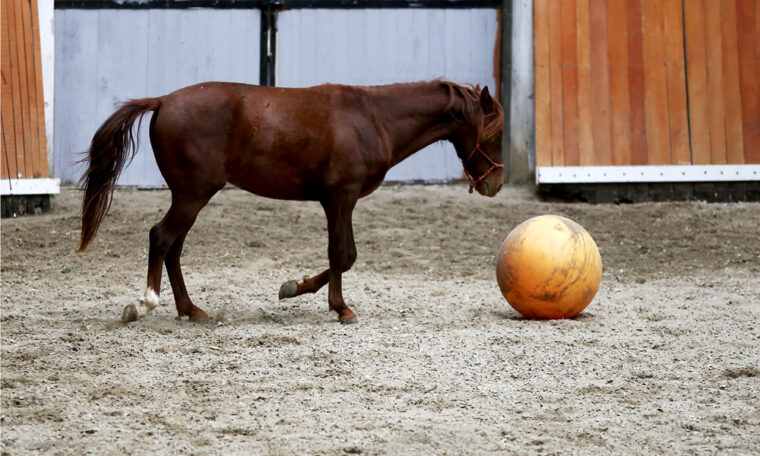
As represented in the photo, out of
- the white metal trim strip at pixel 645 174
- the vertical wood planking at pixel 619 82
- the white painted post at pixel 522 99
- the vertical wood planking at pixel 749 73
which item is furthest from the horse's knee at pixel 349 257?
the vertical wood planking at pixel 749 73

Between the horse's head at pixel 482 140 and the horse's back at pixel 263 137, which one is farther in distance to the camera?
the horse's head at pixel 482 140

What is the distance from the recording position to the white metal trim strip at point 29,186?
10.1 m

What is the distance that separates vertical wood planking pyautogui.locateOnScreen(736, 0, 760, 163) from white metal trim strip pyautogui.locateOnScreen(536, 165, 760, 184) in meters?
0.32

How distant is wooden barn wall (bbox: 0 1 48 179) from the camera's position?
10.2 meters

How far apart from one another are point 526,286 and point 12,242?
5.50 metres

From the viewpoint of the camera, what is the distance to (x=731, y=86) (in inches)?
432

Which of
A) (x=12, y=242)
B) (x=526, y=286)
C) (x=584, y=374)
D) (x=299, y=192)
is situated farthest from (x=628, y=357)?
(x=12, y=242)

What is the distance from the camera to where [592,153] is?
10953 mm

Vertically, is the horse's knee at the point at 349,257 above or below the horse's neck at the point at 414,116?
below

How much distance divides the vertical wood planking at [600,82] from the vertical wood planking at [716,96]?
1228 mm

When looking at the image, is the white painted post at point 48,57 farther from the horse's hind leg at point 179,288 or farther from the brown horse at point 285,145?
the horse's hind leg at point 179,288

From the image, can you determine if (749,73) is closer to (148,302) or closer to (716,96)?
(716,96)

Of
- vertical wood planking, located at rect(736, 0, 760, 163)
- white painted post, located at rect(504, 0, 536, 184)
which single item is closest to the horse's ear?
white painted post, located at rect(504, 0, 536, 184)

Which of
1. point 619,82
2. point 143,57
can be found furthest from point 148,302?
point 619,82
